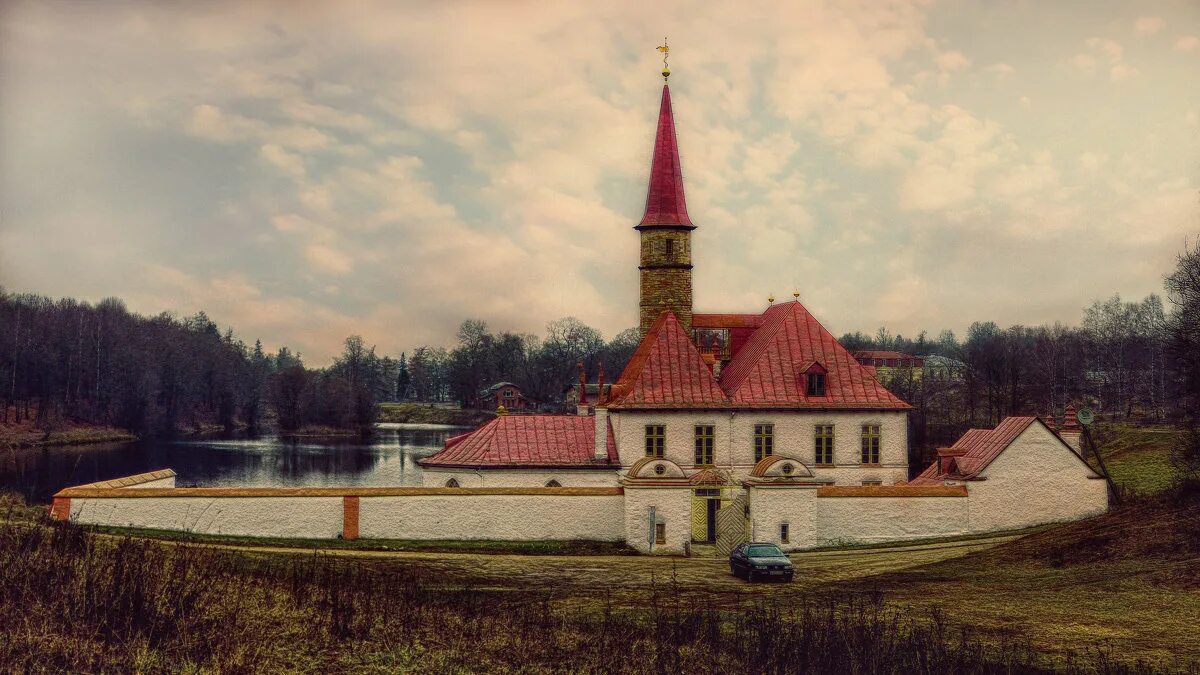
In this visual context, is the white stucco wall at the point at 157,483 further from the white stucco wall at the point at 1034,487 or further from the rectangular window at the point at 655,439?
the white stucco wall at the point at 1034,487

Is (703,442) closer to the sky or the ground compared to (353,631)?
closer to the sky

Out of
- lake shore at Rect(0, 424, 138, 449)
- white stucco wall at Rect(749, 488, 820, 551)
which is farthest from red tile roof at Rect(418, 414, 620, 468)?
lake shore at Rect(0, 424, 138, 449)

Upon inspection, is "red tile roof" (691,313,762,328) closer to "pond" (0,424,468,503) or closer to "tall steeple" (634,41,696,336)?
"tall steeple" (634,41,696,336)

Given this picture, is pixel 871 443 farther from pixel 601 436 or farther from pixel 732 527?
pixel 601 436

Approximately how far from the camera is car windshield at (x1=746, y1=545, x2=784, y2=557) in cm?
2130

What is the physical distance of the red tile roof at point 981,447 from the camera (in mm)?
27891

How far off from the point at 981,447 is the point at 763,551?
11125 millimetres

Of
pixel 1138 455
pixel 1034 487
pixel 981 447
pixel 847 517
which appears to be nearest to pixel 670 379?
pixel 847 517

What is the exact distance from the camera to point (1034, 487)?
28.0 meters

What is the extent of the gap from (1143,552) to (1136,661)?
860 cm

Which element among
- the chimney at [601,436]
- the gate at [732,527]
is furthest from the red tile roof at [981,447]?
the chimney at [601,436]

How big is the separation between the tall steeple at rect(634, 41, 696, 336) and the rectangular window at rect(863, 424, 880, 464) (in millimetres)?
8098

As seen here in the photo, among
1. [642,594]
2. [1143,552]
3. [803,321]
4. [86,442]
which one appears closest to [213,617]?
[642,594]

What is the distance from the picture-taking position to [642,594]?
61.5ft
